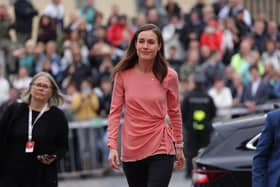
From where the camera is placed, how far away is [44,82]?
9008 mm

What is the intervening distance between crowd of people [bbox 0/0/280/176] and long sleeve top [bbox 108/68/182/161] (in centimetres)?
944

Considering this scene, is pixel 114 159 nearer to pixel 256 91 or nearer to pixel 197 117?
pixel 197 117

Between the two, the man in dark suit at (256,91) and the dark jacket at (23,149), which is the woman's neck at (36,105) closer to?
the dark jacket at (23,149)

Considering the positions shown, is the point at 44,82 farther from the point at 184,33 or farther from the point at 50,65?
the point at 184,33

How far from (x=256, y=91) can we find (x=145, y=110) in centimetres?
1166

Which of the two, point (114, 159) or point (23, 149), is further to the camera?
point (23, 149)

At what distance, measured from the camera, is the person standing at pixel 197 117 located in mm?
17141

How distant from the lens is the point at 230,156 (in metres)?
9.74

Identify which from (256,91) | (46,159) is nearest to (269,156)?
(46,159)

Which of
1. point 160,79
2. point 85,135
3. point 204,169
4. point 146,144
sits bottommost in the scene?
point 85,135

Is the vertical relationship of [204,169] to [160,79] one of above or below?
below

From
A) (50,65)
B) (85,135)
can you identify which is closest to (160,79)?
(85,135)

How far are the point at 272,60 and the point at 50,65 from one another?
5.44 metres

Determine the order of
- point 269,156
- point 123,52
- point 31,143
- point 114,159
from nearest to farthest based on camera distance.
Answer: point 269,156, point 114,159, point 31,143, point 123,52
